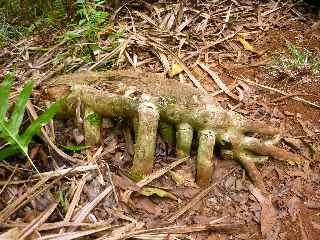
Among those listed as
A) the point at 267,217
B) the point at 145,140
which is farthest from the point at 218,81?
the point at 267,217

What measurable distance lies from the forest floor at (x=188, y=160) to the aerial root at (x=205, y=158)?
0.07 meters

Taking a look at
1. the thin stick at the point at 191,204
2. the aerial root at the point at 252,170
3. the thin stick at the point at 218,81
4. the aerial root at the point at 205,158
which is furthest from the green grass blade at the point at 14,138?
the thin stick at the point at 218,81

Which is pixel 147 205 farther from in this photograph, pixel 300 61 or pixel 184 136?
pixel 300 61

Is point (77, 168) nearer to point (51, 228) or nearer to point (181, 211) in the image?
point (51, 228)

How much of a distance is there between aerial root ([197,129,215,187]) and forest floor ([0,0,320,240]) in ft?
0.24

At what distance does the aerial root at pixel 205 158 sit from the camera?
10.4ft

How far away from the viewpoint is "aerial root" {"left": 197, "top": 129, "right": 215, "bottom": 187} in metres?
3.16

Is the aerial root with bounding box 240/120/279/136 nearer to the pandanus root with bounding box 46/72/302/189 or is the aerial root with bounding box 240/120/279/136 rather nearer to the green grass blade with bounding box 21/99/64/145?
the pandanus root with bounding box 46/72/302/189

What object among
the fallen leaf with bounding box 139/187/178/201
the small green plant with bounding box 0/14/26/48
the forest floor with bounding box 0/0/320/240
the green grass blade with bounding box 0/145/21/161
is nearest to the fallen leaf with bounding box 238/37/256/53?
the forest floor with bounding box 0/0/320/240

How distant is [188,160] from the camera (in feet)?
10.9

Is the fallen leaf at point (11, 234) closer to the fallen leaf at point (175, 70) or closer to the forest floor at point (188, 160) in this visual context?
the forest floor at point (188, 160)

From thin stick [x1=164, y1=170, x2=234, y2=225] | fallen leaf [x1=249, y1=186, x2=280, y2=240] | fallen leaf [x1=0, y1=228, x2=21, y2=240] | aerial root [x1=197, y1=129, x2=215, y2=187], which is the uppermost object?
fallen leaf [x1=0, y1=228, x2=21, y2=240]

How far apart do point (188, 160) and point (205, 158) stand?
0.19m

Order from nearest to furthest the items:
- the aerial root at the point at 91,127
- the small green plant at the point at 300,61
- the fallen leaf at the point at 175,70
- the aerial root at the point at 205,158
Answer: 1. the aerial root at the point at 205,158
2. the aerial root at the point at 91,127
3. the fallen leaf at the point at 175,70
4. the small green plant at the point at 300,61
